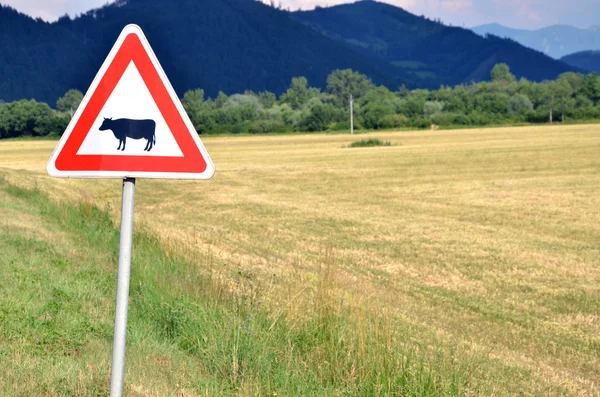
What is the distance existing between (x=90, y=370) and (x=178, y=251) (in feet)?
19.4

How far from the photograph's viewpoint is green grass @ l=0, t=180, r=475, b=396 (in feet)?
17.6

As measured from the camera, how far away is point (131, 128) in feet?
13.7

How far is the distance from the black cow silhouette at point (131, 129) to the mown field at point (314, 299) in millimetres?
1840

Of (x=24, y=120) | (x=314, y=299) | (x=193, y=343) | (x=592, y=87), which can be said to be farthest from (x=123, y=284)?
(x=592, y=87)

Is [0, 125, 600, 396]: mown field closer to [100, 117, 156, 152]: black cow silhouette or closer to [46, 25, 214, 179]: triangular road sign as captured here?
[46, 25, 214, 179]: triangular road sign

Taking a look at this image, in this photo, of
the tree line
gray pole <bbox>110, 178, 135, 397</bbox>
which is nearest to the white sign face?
gray pole <bbox>110, 178, 135, 397</bbox>

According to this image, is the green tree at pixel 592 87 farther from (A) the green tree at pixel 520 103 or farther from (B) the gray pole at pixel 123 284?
(B) the gray pole at pixel 123 284

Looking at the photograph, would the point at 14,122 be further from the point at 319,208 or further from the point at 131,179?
the point at 131,179

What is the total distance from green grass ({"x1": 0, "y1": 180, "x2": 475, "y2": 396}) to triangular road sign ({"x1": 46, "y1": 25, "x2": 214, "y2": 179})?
1.67m

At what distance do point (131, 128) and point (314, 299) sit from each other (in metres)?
3.88

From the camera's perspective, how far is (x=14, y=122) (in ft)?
452

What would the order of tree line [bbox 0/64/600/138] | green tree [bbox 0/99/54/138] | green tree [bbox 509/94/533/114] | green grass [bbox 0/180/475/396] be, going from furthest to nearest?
green tree [bbox 509/94/533/114] → green tree [bbox 0/99/54/138] → tree line [bbox 0/64/600/138] → green grass [bbox 0/180/475/396]

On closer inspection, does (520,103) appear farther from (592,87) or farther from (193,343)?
(193,343)

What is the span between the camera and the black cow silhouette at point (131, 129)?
4.15m
